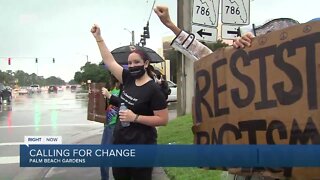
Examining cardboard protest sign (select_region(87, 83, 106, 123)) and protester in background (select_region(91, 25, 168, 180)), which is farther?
cardboard protest sign (select_region(87, 83, 106, 123))

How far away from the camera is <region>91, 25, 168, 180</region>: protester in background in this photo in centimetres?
342

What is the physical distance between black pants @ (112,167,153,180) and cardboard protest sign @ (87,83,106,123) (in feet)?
11.1

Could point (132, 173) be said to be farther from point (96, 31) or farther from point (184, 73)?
point (184, 73)

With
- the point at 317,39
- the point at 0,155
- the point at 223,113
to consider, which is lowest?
the point at 0,155

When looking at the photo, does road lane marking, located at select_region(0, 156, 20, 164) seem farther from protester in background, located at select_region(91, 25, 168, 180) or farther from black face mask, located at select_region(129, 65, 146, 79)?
black face mask, located at select_region(129, 65, 146, 79)

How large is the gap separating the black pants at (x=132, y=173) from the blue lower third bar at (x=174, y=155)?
74 centimetres

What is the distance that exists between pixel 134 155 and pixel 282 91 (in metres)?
0.91

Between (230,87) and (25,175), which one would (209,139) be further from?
(25,175)

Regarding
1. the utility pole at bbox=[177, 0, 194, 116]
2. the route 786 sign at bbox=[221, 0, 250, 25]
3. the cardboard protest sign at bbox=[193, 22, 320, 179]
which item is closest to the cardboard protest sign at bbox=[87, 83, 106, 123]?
the route 786 sign at bbox=[221, 0, 250, 25]

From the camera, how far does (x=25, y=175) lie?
291 inches

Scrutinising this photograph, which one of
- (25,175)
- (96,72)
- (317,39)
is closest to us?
(317,39)

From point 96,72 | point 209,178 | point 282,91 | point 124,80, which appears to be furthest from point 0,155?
point 96,72

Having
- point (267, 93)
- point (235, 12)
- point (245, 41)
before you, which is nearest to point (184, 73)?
point (235, 12)

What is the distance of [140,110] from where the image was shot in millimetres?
3439
